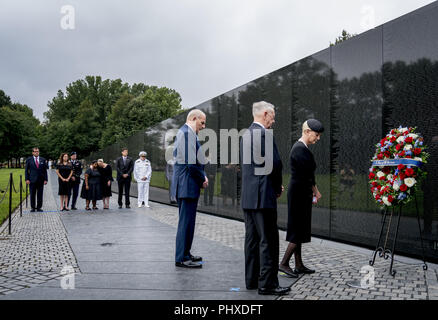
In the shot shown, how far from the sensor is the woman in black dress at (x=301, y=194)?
508cm

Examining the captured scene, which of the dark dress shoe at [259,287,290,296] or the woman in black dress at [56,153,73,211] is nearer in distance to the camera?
the dark dress shoe at [259,287,290,296]

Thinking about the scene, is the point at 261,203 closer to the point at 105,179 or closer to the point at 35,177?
the point at 105,179

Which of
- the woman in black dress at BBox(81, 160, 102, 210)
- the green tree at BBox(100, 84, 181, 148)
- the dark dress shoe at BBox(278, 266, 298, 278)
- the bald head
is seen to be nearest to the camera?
the bald head

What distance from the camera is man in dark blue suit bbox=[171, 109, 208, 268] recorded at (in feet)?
18.0

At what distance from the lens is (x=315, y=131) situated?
16.7 feet

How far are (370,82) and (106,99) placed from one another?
250ft

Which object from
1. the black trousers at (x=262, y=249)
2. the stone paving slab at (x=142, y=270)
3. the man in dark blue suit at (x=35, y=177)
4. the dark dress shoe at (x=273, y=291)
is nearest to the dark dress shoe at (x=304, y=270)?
the stone paving slab at (x=142, y=270)

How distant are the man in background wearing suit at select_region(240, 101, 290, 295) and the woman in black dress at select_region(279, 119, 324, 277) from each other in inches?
29.8

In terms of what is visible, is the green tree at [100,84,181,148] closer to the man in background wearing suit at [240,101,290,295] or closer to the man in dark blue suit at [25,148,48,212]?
the man in dark blue suit at [25,148,48,212]

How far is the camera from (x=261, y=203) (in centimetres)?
429

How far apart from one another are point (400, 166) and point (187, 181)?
2882mm

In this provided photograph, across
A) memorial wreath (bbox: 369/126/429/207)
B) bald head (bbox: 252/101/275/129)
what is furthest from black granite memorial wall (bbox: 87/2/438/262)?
bald head (bbox: 252/101/275/129)

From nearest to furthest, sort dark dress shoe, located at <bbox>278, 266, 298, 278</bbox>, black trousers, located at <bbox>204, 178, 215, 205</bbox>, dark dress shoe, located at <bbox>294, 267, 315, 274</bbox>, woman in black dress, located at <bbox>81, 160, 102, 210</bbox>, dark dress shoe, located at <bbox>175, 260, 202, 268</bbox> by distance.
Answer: dark dress shoe, located at <bbox>278, 266, 298, 278</bbox>, dark dress shoe, located at <bbox>294, 267, 315, 274</bbox>, dark dress shoe, located at <bbox>175, 260, 202, 268</bbox>, black trousers, located at <bbox>204, 178, 215, 205</bbox>, woman in black dress, located at <bbox>81, 160, 102, 210</bbox>

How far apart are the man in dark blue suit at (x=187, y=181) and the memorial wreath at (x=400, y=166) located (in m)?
2.50
